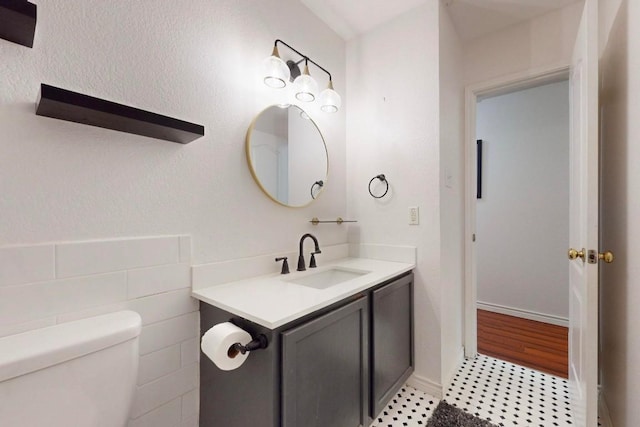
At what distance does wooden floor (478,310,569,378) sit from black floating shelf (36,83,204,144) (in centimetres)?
270

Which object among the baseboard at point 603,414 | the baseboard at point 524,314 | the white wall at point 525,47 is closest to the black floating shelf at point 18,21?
the white wall at point 525,47

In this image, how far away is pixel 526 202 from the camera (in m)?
2.86

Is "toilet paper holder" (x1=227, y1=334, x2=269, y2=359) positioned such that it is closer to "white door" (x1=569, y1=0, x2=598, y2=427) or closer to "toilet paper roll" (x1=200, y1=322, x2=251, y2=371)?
"toilet paper roll" (x1=200, y1=322, x2=251, y2=371)

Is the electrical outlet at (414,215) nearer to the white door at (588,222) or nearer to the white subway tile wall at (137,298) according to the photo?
the white door at (588,222)

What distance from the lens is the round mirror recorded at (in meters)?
1.48

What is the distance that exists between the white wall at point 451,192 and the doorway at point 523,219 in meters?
0.41

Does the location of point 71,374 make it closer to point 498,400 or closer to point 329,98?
point 329,98

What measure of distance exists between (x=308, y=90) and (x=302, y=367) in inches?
56.1

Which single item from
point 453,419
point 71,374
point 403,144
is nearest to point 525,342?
point 453,419

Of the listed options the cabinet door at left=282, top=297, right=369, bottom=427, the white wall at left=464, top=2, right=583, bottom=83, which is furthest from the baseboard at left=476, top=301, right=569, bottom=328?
the cabinet door at left=282, top=297, right=369, bottom=427

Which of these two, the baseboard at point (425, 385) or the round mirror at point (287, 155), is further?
the baseboard at point (425, 385)

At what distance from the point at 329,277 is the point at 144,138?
1249 mm

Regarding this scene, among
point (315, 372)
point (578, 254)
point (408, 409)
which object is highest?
point (578, 254)

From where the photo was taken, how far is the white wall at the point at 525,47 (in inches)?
71.6
